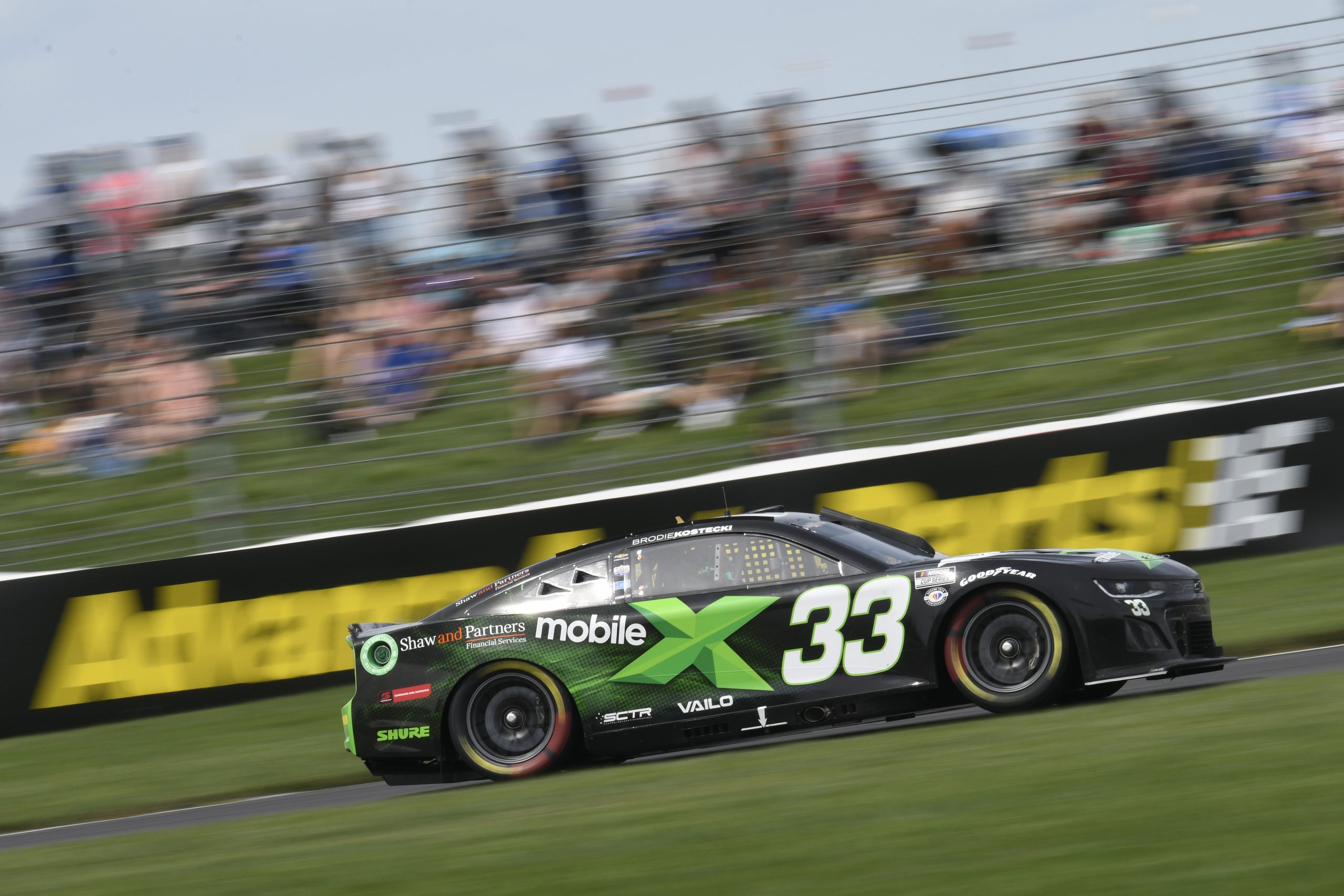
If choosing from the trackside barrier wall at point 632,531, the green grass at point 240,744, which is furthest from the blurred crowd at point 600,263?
the green grass at point 240,744

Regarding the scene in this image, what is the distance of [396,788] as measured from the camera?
817 centimetres

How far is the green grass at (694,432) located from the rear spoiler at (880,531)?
2987mm

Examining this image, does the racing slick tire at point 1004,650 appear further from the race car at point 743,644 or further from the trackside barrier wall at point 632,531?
the trackside barrier wall at point 632,531

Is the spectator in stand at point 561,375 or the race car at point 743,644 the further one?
the spectator in stand at point 561,375

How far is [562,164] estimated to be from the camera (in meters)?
11.4

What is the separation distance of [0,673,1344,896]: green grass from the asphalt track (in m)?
0.38

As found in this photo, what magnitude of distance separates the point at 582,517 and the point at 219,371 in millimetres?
3009

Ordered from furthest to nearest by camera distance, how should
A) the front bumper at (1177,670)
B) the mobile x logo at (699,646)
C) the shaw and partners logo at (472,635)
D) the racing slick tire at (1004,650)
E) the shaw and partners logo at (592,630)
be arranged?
the shaw and partners logo at (472,635), the shaw and partners logo at (592,630), the mobile x logo at (699,646), the racing slick tire at (1004,650), the front bumper at (1177,670)

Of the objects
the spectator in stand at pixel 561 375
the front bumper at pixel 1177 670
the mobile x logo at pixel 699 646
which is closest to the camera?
the front bumper at pixel 1177 670

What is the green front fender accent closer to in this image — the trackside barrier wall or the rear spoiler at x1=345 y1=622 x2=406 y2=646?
the rear spoiler at x1=345 y1=622 x2=406 y2=646

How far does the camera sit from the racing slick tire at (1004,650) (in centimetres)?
695

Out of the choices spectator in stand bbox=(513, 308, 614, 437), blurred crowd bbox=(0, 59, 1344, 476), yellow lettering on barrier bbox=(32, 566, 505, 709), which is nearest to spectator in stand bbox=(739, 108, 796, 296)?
blurred crowd bbox=(0, 59, 1344, 476)

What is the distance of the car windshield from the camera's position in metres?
7.45

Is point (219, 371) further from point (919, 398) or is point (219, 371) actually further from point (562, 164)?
point (919, 398)
